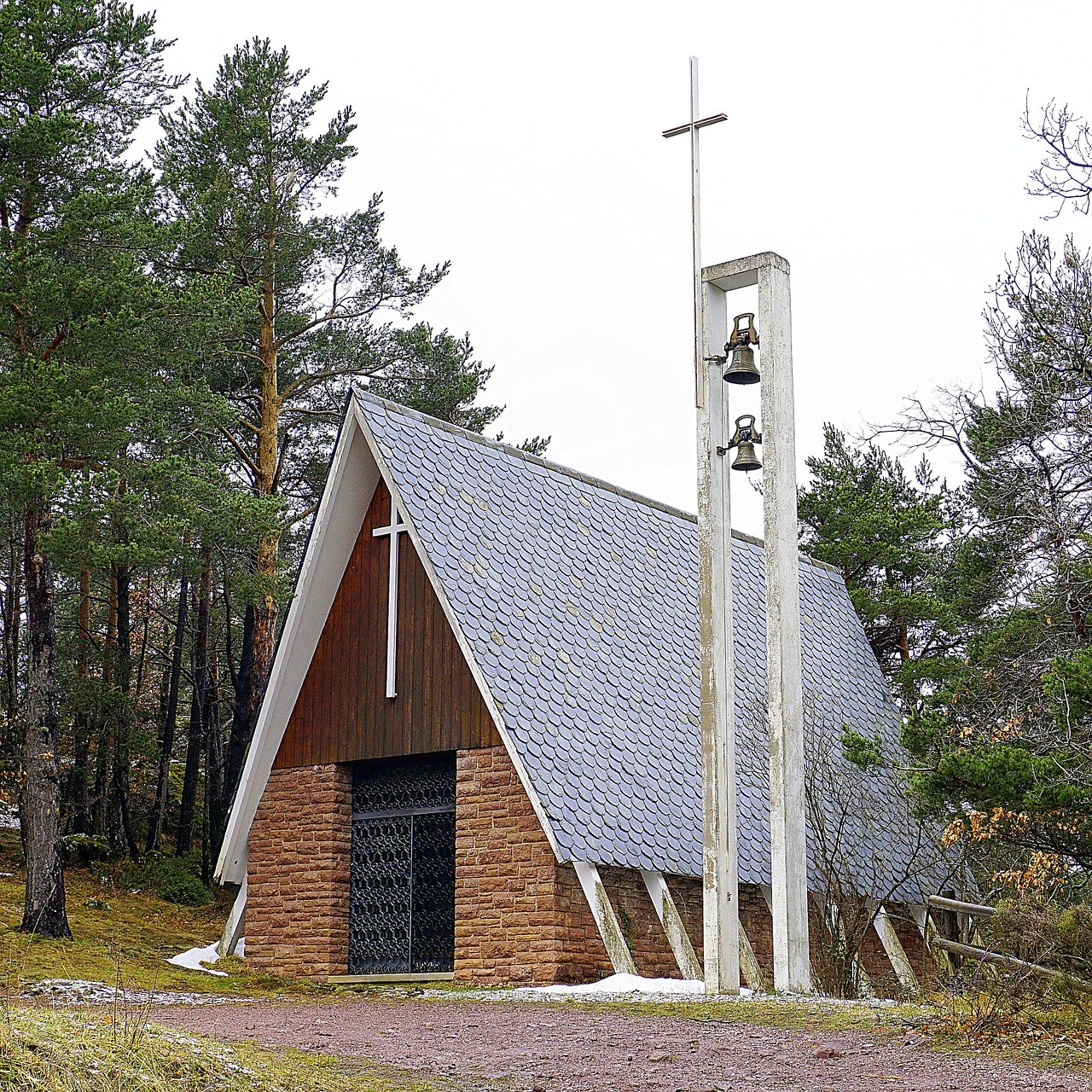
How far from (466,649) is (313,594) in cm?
262

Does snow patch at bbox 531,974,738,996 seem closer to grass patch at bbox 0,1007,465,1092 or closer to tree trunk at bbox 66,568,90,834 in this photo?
grass patch at bbox 0,1007,465,1092

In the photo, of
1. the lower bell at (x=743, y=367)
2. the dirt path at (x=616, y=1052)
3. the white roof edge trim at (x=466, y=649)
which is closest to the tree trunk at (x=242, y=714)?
the white roof edge trim at (x=466, y=649)

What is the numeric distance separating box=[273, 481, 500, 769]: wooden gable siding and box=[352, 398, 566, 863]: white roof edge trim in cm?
26

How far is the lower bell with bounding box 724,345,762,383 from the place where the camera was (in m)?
11.9

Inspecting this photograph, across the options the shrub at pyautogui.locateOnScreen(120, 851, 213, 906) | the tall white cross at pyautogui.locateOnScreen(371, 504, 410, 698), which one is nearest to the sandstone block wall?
the tall white cross at pyautogui.locateOnScreen(371, 504, 410, 698)

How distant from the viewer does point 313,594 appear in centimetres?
1577

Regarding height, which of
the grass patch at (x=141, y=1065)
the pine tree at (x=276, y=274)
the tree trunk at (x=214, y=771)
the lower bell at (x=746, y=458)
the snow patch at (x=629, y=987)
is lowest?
the snow patch at (x=629, y=987)

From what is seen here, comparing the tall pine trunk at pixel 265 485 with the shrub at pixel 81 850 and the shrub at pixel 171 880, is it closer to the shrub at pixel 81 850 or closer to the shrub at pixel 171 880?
the shrub at pixel 171 880

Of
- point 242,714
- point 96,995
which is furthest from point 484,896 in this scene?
point 242,714

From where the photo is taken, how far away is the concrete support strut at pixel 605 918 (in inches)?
500

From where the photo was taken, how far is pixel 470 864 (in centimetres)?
1373

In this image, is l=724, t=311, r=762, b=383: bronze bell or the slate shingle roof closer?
l=724, t=311, r=762, b=383: bronze bell

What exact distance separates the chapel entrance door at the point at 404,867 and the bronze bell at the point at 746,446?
484cm

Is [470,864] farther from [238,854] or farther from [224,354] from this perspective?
[224,354]
